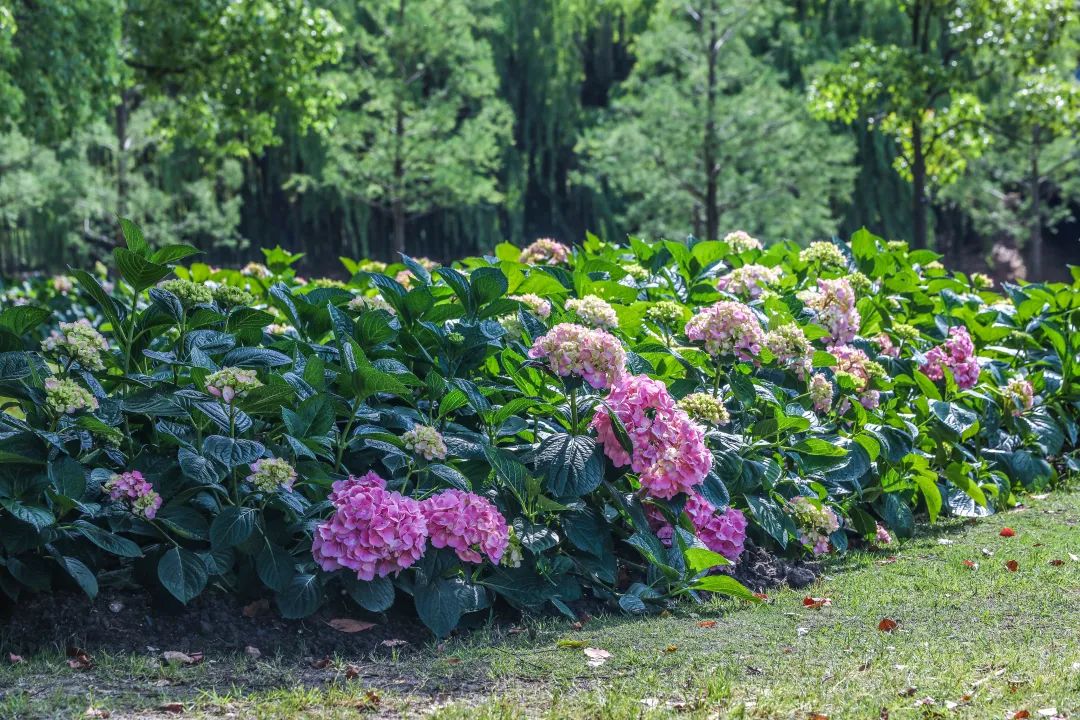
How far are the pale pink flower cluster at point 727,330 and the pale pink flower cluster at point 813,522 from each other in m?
0.59

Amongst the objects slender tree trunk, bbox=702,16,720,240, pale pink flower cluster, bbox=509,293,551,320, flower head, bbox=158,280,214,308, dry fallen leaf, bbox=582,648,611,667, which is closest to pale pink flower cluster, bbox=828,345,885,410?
pale pink flower cluster, bbox=509,293,551,320

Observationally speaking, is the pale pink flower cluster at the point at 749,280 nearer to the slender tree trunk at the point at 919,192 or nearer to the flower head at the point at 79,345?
the flower head at the point at 79,345

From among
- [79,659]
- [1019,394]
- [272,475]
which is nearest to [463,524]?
[272,475]

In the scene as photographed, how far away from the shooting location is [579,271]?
473 centimetres

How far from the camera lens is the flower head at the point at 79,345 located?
3.03 meters

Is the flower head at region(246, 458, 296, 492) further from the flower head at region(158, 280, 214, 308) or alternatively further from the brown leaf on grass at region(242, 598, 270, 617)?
the flower head at region(158, 280, 214, 308)

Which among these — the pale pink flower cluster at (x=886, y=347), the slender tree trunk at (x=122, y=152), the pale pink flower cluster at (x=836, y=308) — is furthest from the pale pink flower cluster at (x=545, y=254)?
the slender tree trunk at (x=122, y=152)

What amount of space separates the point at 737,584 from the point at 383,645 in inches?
41.9

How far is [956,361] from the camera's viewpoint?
15.9ft

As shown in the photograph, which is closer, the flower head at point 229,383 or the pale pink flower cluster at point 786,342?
the flower head at point 229,383

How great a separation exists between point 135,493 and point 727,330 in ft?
6.10

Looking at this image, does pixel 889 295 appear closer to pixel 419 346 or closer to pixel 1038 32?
pixel 419 346

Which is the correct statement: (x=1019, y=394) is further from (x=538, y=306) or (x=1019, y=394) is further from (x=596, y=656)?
(x=596, y=656)

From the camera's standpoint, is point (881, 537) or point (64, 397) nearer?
point (64, 397)
